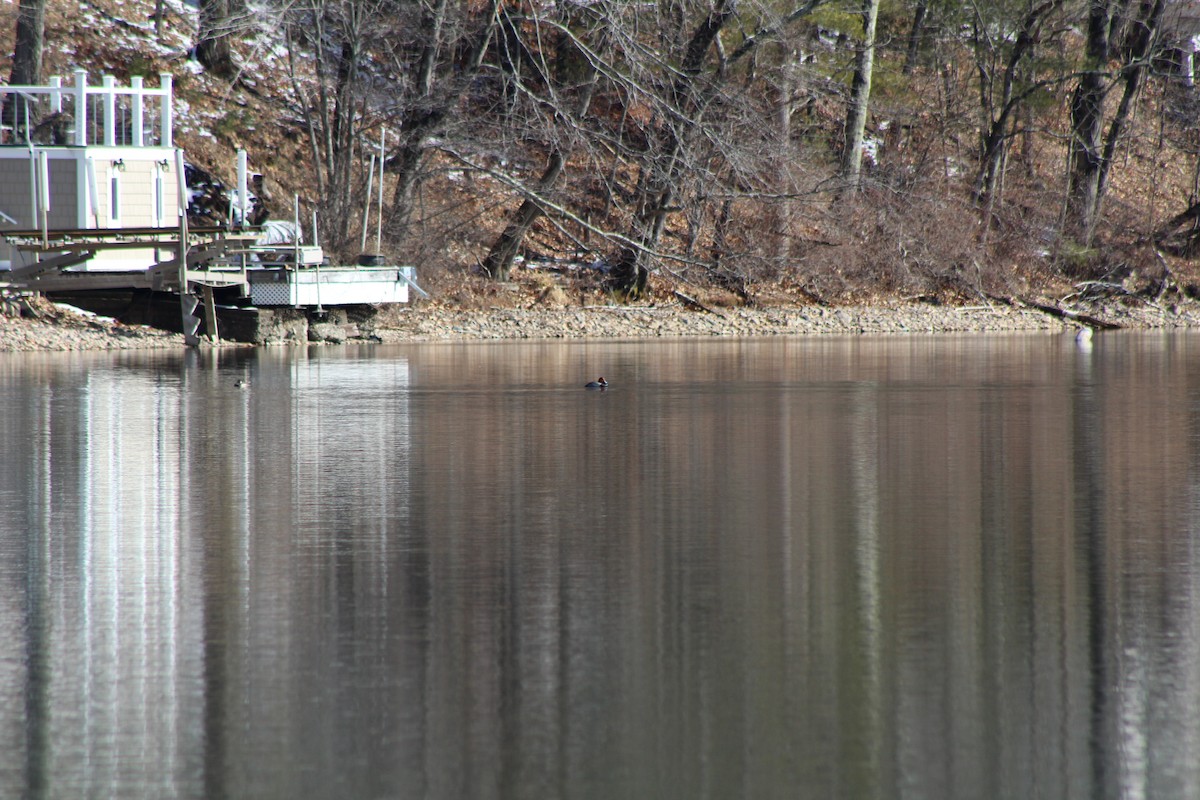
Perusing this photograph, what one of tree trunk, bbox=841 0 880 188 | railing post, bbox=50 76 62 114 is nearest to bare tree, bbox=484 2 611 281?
tree trunk, bbox=841 0 880 188

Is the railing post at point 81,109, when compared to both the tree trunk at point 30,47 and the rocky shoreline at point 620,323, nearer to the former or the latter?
the rocky shoreline at point 620,323

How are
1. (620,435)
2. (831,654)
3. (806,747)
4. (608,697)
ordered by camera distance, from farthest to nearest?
(620,435)
(831,654)
(608,697)
(806,747)

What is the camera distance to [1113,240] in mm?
46938

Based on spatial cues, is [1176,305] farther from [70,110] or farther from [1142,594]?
[1142,594]

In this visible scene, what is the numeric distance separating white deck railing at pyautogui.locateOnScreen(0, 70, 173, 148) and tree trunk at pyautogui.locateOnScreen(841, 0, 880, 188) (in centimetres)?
1876

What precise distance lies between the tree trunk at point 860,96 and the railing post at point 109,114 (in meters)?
19.7

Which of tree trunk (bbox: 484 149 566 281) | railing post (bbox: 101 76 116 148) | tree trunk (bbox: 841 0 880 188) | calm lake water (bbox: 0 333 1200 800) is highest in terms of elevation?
tree trunk (bbox: 841 0 880 188)

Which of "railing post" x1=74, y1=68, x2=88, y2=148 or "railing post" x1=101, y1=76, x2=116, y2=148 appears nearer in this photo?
"railing post" x1=74, y1=68, x2=88, y2=148

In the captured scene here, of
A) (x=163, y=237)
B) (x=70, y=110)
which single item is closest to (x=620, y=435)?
(x=163, y=237)

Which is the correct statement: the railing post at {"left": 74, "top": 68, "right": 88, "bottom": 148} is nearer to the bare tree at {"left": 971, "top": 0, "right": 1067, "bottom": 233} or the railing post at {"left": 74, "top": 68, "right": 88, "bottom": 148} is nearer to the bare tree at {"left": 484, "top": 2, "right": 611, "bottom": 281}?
the bare tree at {"left": 484, "top": 2, "right": 611, "bottom": 281}

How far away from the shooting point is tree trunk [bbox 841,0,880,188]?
4459cm

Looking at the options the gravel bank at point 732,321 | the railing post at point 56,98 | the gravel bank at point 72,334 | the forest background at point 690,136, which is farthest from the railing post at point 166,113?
the gravel bank at point 732,321

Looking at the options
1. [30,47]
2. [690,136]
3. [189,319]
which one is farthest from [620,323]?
[30,47]

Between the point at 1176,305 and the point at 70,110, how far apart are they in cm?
2843
